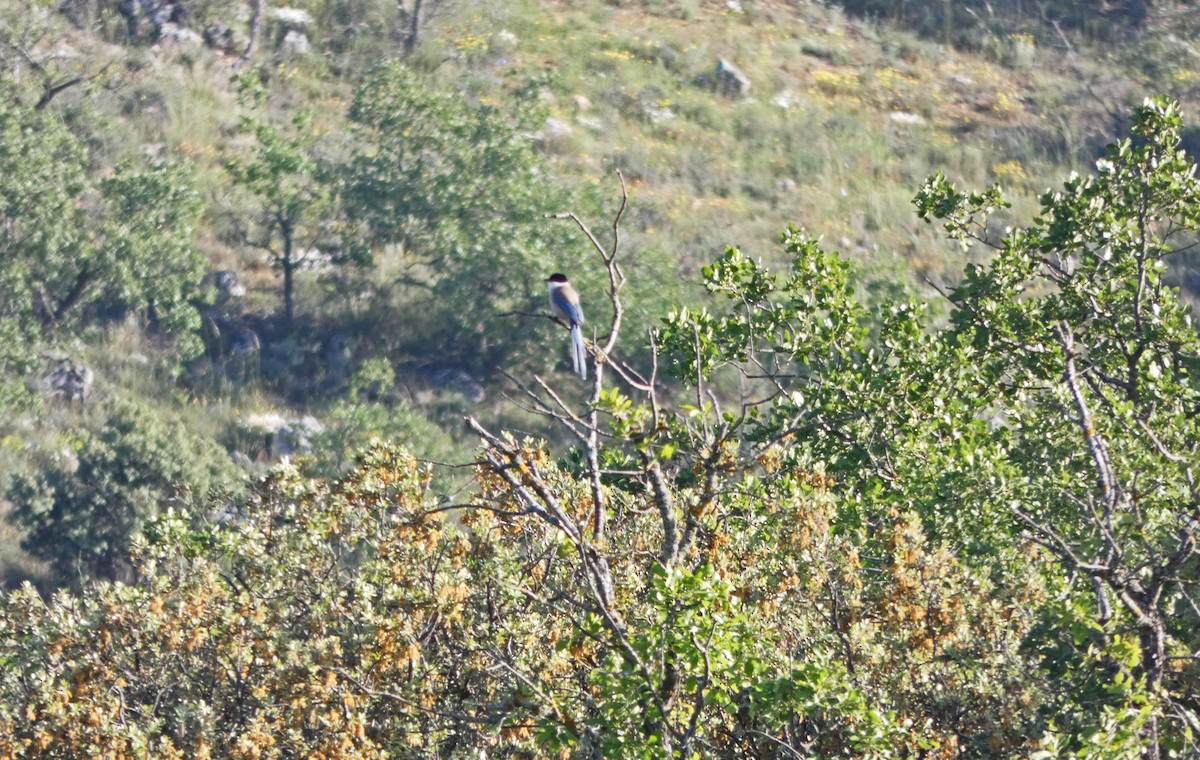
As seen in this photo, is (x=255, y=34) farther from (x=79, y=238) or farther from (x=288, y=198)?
(x=79, y=238)

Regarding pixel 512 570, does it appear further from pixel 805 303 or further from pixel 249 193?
pixel 249 193

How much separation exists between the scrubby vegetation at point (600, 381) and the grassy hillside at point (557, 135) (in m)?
0.18

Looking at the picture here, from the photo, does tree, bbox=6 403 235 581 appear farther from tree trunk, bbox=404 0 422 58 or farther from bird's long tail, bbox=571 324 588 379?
tree trunk, bbox=404 0 422 58

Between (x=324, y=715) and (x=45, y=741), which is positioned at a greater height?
(x=324, y=715)

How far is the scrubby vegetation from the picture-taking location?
321 inches

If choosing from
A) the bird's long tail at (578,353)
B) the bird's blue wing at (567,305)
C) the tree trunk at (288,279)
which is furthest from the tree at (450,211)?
the bird's long tail at (578,353)

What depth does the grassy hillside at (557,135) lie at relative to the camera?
124 feet

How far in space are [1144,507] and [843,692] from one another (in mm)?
2715

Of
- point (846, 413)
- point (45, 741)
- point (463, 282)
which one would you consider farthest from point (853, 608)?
point (463, 282)

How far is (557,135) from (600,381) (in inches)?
1581

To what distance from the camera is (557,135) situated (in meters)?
46.4

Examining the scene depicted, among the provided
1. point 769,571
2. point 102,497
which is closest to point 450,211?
point 102,497

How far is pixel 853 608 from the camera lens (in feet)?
32.7

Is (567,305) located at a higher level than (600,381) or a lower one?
lower
